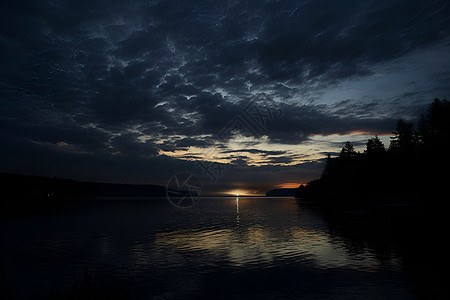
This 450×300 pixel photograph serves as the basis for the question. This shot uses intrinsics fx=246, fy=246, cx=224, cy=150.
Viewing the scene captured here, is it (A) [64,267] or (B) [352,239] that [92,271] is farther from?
(B) [352,239]

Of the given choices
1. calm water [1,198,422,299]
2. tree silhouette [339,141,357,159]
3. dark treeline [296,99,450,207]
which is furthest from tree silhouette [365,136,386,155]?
calm water [1,198,422,299]

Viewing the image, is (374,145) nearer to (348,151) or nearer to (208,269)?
(348,151)

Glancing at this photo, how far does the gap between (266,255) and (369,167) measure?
76.6 meters

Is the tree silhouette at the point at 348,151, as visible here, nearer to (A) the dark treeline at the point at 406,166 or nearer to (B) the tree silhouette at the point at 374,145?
(A) the dark treeline at the point at 406,166

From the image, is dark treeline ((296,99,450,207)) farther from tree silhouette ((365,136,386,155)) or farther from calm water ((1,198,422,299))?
calm water ((1,198,422,299))

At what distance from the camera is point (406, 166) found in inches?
2766

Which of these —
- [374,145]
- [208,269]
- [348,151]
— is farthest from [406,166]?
[208,269]

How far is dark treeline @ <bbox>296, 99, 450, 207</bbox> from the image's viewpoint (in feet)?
178

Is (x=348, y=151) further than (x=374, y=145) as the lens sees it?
Yes

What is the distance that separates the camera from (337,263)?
71.2ft

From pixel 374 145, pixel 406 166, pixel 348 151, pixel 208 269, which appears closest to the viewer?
pixel 208 269

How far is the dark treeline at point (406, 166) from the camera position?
54.3 metres

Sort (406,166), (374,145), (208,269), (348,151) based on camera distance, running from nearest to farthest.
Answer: (208,269)
(406,166)
(374,145)
(348,151)

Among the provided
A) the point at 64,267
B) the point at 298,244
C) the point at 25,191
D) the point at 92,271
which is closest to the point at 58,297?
the point at 92,271
